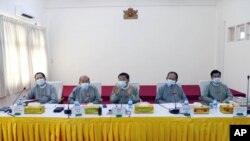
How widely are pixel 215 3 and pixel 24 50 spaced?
15.7 feet

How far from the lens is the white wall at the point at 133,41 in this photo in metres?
6.13

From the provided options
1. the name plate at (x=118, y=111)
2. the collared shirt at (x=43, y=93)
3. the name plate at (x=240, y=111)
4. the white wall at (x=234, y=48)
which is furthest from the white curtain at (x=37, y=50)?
the white wall at (x=234, y=48)

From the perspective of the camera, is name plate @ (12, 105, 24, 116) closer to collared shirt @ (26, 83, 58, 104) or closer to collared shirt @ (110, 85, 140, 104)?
collared shirt @ (26, 83, 58, 104)

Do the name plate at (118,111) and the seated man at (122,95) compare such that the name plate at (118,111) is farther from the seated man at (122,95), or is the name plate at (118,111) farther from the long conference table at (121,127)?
the seated man at (122,95)

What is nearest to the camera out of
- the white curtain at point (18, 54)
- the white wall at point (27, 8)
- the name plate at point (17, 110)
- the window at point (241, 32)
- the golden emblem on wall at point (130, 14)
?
the name plate at point (17, 110)

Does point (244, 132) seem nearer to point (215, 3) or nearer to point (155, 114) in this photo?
point (155, 114)

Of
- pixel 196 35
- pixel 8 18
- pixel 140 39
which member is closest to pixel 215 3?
pixel 196 35

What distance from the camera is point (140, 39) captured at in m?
6.24

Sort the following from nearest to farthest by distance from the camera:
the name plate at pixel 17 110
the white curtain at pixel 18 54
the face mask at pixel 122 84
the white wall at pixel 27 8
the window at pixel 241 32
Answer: the name plate at pixel 17 110 → the face mask at pixel 122 84 → the white curtain at pixel 18 54 → the white wall at pixel 27 8 → the window at pixel 241 32

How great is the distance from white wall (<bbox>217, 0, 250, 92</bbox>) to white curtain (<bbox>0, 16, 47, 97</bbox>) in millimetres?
4534

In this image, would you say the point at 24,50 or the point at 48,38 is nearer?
the point at 24,50

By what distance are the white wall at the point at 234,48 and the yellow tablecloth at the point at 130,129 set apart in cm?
285

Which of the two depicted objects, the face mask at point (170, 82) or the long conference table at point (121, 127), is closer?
the long conference table at point (121, 127)

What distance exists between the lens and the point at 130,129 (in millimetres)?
2262
